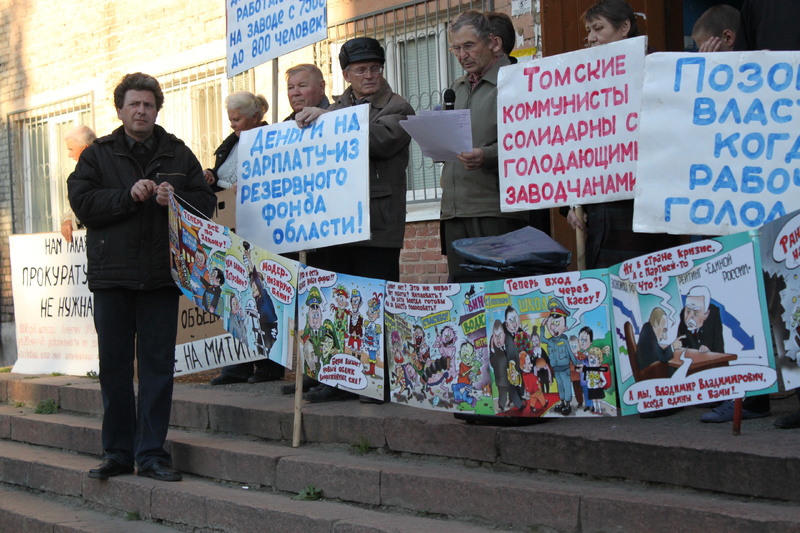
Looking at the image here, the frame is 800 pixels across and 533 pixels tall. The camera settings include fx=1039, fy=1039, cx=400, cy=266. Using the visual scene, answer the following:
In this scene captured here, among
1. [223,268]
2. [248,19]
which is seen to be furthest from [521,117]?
[248,19]

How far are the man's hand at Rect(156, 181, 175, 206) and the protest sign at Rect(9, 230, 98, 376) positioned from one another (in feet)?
9.96

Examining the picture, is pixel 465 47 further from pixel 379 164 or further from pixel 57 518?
pixel 57 518

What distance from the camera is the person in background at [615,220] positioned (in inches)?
191

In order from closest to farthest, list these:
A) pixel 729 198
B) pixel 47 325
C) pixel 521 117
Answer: pixel 729 198
pixel 521 117
pixel 47 325

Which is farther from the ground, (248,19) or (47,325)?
(248,19)

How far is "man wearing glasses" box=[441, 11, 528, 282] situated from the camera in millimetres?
5234

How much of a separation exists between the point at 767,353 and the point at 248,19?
13.4 ft

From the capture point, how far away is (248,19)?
6555 millimetres

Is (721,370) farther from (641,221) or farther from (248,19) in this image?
(248,19)

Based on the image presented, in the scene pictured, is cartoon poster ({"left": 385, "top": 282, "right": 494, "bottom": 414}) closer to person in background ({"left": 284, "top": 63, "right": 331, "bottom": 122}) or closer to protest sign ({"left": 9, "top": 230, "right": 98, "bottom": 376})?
person in background ({"left": 284, "top": 63, "right": 331, "bottom": 122})

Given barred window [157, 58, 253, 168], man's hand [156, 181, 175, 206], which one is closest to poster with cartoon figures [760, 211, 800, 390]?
man's hand [156, 181, 175, 206]

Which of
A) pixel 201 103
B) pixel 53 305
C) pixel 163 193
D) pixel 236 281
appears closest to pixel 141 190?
pixel 163 193

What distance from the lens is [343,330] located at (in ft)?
17.2

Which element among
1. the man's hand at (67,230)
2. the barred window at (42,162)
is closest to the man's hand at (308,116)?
the man's hand at (67,230)
